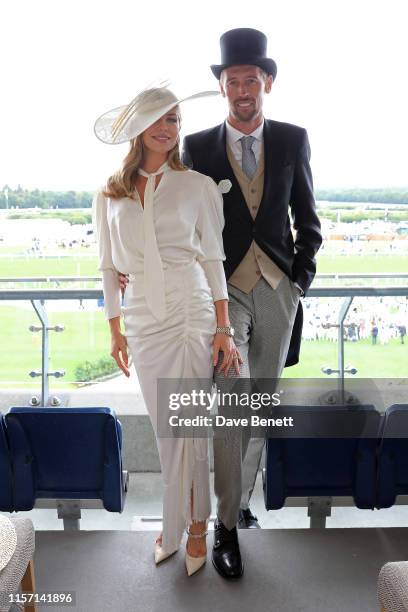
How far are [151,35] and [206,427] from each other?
2535mm

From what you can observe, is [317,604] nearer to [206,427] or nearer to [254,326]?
[206,427]

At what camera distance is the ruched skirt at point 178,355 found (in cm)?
194

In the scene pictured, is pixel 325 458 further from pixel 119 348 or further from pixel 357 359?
pixel 357 359

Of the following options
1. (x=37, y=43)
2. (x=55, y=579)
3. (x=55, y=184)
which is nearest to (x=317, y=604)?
(x=55, y=579)

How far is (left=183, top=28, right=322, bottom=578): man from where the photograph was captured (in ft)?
7.03

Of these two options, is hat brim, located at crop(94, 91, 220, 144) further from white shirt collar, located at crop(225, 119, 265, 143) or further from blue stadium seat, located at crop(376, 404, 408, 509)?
blue stadium seat, located at crop(376, 404, 408, 509)

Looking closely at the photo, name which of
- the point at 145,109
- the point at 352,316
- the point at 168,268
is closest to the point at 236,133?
the point at 145,109

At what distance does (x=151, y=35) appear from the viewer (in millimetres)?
3664

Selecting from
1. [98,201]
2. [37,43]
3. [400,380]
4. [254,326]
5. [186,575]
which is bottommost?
[186,575]

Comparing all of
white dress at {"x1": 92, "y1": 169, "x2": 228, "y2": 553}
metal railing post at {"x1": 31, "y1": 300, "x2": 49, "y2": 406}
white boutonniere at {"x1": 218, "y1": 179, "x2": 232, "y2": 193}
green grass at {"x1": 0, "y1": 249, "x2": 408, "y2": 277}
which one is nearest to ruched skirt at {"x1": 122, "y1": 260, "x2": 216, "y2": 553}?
white dress at {"x1": 92, "y1": 169, "x2": 228, "y2": 553}

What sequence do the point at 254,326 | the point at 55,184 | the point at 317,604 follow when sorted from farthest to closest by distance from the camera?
the point at 55,184, the point at 254,326, the point at 317,604

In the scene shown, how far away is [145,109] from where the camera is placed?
6.32 feet

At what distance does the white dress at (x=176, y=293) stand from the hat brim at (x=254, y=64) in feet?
1.41

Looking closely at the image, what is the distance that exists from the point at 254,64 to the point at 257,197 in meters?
0.43
